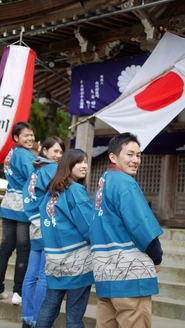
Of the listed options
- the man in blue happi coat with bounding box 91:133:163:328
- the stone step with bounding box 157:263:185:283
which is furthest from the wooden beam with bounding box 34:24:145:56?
the man in blue happi coat with bounding box 91:133:163:328

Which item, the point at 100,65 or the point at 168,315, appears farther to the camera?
the point at 100,65

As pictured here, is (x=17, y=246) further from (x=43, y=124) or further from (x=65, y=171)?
(x=43, y=124)

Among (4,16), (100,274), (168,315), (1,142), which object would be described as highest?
(4,16)

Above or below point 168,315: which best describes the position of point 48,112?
above

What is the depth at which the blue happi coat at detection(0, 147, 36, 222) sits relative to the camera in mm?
5219

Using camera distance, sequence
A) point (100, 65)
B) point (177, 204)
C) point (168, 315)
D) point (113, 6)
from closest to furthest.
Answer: point (168, 315) < point (113, 6) < point (100, 65) < point (177, 204)

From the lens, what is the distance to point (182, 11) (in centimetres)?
785

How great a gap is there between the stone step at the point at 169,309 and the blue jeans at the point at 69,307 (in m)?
1.59

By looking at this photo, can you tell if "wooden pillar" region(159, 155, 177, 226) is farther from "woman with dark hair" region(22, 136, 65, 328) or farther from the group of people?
"woman with dark hair" region(22, 136, 65, 328)

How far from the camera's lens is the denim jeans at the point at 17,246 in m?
5.25

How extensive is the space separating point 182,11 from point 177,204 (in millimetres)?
3928

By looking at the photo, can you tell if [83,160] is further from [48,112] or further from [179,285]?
[48,112]

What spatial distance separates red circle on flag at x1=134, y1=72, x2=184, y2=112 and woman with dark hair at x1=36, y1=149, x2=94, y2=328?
384cm

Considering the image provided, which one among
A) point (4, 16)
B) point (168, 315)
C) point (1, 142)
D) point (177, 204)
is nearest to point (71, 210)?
point (168, 315)
